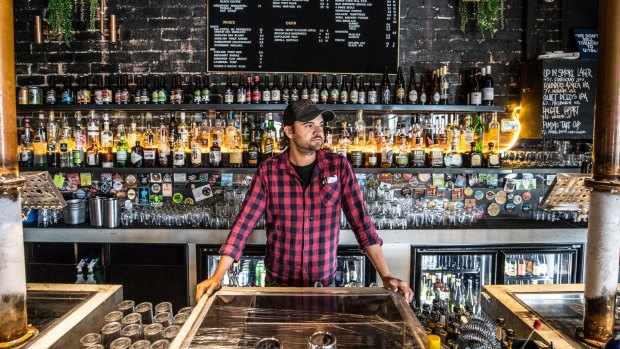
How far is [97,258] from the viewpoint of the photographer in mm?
3861

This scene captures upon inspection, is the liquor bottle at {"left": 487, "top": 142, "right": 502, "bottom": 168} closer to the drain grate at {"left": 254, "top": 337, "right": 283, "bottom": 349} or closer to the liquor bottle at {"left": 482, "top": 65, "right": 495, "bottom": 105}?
the liquor bottle at {"left": 482, "top": 65, "right": 495, "bottom": 105}

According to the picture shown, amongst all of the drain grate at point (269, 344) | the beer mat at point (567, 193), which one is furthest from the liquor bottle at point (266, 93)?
the drain grate at point (269, 344)

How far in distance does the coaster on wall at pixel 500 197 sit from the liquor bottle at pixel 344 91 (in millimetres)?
1776

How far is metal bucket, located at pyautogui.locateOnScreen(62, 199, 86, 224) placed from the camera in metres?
4.03

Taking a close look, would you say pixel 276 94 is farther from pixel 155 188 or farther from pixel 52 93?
pixel 52 93

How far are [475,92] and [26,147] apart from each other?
4306 mm

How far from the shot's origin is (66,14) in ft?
13.6

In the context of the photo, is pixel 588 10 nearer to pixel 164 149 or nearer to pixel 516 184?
pixel 516 184

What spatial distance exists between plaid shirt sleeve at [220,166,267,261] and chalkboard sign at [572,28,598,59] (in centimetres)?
353

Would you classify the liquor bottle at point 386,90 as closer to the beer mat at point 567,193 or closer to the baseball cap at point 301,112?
the baseball cap at point 301,112

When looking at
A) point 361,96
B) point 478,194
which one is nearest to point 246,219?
point 361,96

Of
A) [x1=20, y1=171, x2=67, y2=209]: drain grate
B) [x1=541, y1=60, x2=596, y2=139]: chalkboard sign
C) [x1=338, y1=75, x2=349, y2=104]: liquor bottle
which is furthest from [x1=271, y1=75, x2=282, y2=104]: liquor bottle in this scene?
[x1=20, y1=171, x2=67, y2=209]: drain grate

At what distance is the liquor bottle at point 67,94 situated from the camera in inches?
165

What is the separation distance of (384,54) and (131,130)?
8.45ft
